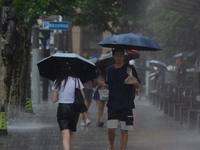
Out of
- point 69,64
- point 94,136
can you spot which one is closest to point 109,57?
point 94,136

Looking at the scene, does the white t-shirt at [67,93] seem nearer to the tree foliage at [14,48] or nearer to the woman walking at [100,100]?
the woman walking at [100,100]

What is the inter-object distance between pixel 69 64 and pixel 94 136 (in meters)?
3.07

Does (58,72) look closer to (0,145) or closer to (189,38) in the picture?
(0,145)

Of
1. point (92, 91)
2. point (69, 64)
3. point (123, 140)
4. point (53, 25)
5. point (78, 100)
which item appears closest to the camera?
point (78, 100)

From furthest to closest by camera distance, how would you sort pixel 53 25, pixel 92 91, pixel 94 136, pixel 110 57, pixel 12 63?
1. pixel 53 25
2. pixel 12 63
3. pixel 92 91
4. pixel 110 57
5. pixel 94 136

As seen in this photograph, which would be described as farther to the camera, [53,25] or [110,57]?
[53,25]

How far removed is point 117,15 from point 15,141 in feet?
47.9

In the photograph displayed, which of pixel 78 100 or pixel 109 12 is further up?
pixel 109 12

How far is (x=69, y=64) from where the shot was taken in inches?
247

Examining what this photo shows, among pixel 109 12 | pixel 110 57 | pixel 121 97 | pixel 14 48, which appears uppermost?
pixel 109 12

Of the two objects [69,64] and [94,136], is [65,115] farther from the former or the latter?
[94,136]

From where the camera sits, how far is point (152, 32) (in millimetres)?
28969

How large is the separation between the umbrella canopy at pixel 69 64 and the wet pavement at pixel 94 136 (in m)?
1.70

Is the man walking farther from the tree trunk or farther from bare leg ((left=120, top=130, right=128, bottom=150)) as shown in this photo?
the tree trunk
